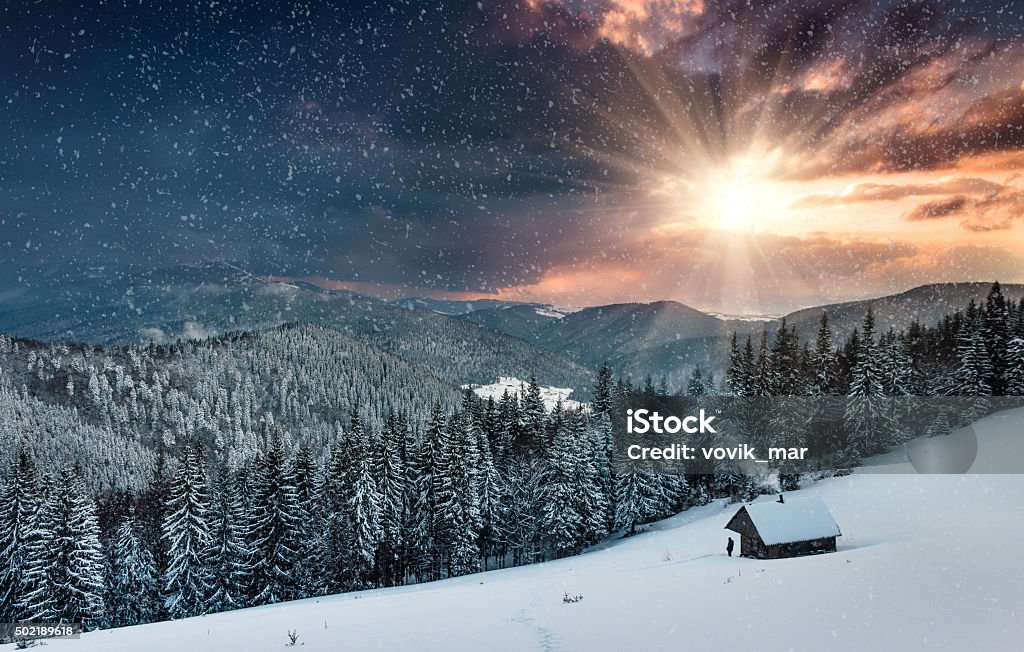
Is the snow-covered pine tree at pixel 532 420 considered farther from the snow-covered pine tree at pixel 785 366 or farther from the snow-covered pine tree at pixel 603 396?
the snow-covered pine tree at pixel 785 366

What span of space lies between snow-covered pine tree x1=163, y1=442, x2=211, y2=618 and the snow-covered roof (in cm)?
3895

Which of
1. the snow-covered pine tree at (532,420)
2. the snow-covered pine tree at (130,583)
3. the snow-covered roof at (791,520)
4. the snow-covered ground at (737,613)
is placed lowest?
the snow-covered pine tree at (130,583)

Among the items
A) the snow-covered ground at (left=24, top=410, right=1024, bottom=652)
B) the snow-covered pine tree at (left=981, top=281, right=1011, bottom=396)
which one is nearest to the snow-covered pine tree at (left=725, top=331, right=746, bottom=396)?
the snow-covered pine tree at (left=981, top=281, right=1011, bottom=396)

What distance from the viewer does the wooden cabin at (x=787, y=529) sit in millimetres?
28734

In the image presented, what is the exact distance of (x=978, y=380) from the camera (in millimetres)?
54781

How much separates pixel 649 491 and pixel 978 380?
118ft

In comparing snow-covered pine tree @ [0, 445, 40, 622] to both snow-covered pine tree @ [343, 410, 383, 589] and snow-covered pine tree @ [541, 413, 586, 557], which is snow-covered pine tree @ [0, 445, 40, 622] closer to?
snow-covered pine tree @ [343, 410, 383, 589]

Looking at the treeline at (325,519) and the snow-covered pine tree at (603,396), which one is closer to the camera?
the treeline at (325,519)

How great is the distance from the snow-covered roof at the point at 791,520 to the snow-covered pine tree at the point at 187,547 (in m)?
38.9

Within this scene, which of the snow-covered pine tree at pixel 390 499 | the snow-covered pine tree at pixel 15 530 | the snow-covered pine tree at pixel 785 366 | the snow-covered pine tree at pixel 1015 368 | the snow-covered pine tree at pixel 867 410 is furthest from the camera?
the snow-covered pine tree at pixel 785 366

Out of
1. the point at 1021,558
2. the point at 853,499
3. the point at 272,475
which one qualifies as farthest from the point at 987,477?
the point at 272,475

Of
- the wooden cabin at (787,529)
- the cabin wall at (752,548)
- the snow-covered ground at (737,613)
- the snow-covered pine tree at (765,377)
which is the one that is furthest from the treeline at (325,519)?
the snow-covered ground at (737,613)

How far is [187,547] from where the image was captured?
4006 cm

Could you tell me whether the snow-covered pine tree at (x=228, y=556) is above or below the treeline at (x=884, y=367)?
below
